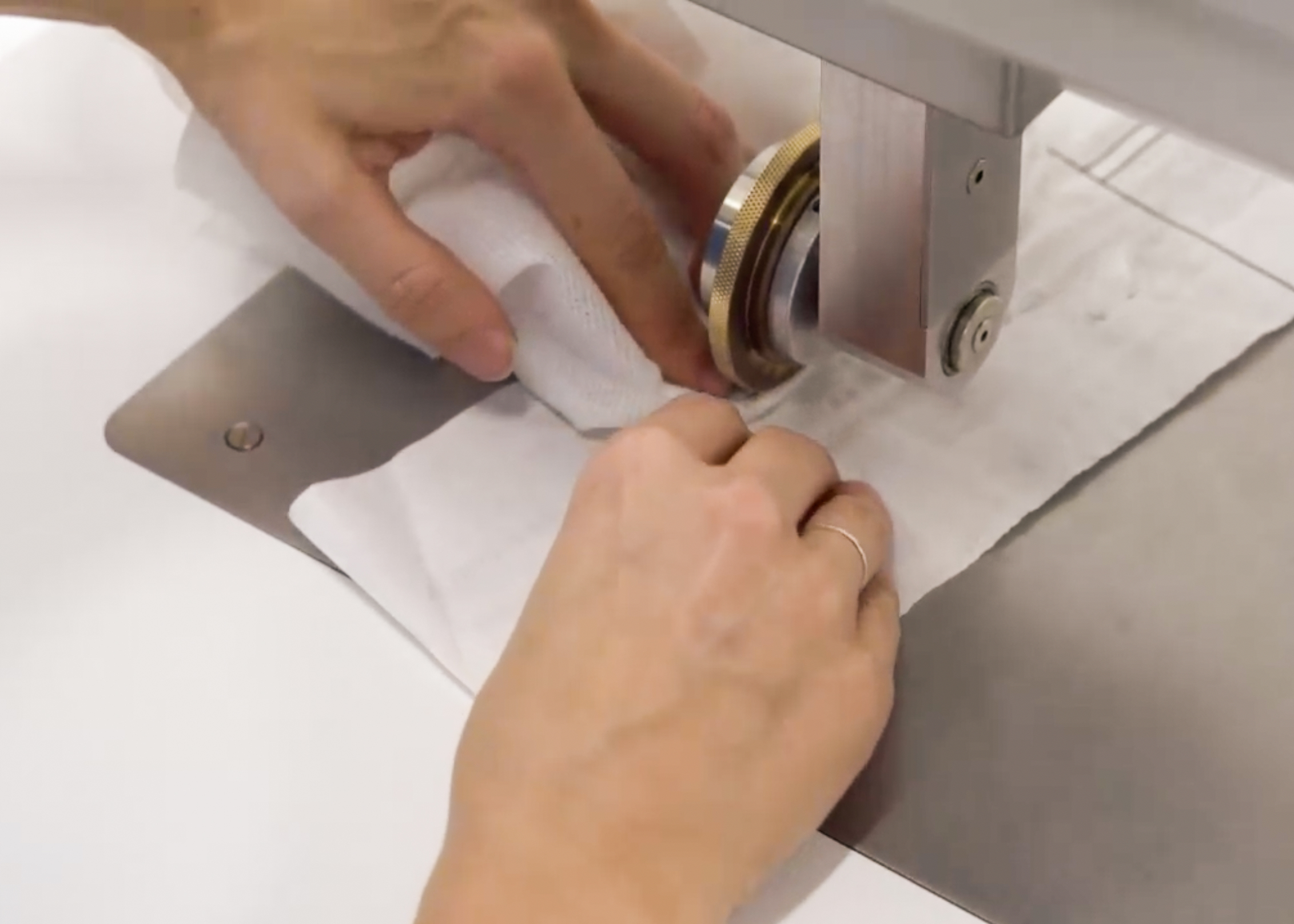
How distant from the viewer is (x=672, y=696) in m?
0.38

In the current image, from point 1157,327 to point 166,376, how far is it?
40 centimetres

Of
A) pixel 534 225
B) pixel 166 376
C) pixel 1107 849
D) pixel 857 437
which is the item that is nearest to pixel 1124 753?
pixel 1107 849

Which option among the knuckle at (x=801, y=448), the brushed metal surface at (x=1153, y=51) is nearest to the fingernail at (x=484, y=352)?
the knuckle at (x=801, y=448)

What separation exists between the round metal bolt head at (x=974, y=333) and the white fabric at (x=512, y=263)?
0.38 feet

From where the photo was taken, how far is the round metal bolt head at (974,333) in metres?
0.44

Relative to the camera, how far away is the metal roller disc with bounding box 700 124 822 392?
18.6 inches

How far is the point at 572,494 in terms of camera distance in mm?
454

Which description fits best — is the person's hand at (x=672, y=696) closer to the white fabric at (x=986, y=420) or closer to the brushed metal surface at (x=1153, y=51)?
the white fabric at (x=986, y=420)

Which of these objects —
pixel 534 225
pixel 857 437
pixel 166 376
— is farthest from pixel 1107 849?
pixel 166 376

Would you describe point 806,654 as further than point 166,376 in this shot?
No

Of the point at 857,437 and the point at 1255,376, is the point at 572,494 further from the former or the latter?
the point at 1255,376

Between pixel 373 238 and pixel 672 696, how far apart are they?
0.22m

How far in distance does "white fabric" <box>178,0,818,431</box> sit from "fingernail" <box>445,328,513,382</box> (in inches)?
0.7

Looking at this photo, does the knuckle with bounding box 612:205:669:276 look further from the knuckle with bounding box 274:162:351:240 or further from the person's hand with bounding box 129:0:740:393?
the knuckle with bounding box 274:162:351:240
